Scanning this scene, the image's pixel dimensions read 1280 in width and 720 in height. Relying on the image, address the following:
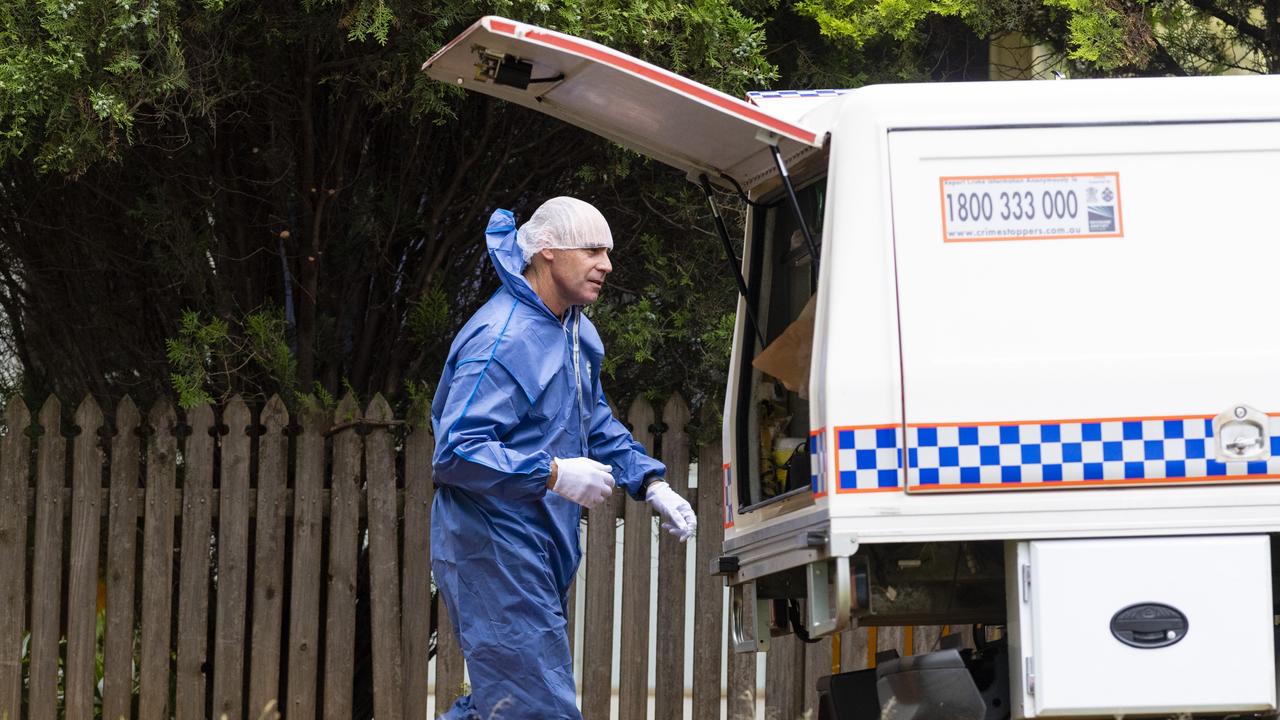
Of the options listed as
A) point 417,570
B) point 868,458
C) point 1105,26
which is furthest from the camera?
point 417,570


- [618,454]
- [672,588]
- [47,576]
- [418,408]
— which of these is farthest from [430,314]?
[47,576]

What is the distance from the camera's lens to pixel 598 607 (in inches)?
250

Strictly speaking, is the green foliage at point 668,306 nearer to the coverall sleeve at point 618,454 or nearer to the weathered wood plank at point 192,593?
the coverall sleeve at point 618,454

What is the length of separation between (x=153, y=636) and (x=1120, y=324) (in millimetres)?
4303

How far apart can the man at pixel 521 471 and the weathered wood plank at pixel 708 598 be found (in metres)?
1.62

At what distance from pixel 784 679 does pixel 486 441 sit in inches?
105

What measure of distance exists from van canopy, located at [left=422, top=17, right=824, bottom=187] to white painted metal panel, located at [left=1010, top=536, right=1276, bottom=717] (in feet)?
4.56

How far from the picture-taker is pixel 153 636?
6.31 meters

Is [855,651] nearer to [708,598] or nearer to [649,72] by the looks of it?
[708,598]

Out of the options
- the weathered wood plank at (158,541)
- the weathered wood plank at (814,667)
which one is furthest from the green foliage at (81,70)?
the weathered wood plank at (814,667)

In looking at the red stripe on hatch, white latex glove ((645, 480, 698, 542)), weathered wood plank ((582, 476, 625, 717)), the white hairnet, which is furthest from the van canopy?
weathered wood plank ((582, 476, 625, 717))

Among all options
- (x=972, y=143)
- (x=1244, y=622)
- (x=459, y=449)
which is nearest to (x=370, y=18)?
(x=459, y=449)

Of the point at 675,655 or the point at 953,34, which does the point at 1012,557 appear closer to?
the point at 675,655

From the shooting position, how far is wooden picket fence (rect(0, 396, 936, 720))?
20.6ft
